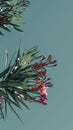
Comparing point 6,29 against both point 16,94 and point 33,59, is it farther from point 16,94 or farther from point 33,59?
point 16,94

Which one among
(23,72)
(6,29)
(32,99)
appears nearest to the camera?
(32,99)

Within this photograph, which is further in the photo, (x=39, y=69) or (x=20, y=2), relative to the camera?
(x=20, y=2)

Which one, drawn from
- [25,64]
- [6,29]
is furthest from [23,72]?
[6,29]

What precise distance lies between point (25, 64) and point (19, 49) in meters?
0.39

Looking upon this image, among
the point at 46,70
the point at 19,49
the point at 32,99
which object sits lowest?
the point at 32,99

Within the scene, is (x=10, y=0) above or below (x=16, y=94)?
above

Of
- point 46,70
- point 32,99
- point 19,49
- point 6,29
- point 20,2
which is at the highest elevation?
point 20,2

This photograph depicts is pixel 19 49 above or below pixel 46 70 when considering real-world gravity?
above

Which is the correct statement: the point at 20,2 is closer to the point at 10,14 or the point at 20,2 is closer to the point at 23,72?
the point at 10,14

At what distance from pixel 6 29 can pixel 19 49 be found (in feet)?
10.8

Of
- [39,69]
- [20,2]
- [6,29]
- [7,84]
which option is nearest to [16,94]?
[7,84]

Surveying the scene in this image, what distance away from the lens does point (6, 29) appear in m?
12.8

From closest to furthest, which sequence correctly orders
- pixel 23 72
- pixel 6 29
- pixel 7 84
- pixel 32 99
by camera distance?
pixel 32 99, pixel 7 84, pixel 23 72, pixel 6 29

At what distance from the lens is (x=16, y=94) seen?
29.1 ft
